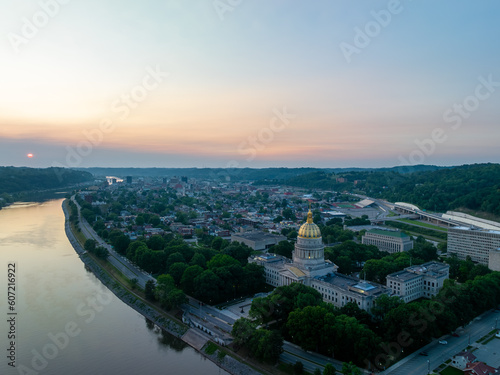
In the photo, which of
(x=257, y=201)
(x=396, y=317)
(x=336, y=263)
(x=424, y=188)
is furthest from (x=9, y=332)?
(x=424, y=188)

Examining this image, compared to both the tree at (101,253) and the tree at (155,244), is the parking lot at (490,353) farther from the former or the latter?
the tree at (101,253)

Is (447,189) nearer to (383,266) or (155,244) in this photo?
(383,266)

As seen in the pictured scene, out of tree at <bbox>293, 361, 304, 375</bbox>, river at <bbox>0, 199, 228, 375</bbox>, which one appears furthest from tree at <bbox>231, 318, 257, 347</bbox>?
tree at <bbox>293, 361, 304, 375</bbox>

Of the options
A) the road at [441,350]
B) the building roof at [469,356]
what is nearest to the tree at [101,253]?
the road at [441,350]

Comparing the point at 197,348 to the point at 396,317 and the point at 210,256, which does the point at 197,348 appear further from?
the point at 210,256

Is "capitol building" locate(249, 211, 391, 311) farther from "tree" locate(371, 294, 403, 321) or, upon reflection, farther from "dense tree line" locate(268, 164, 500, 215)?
"dense tree line" locate(268, 164, 500, 215)

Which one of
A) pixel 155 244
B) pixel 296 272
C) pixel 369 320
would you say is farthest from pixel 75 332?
pixel 369 320
